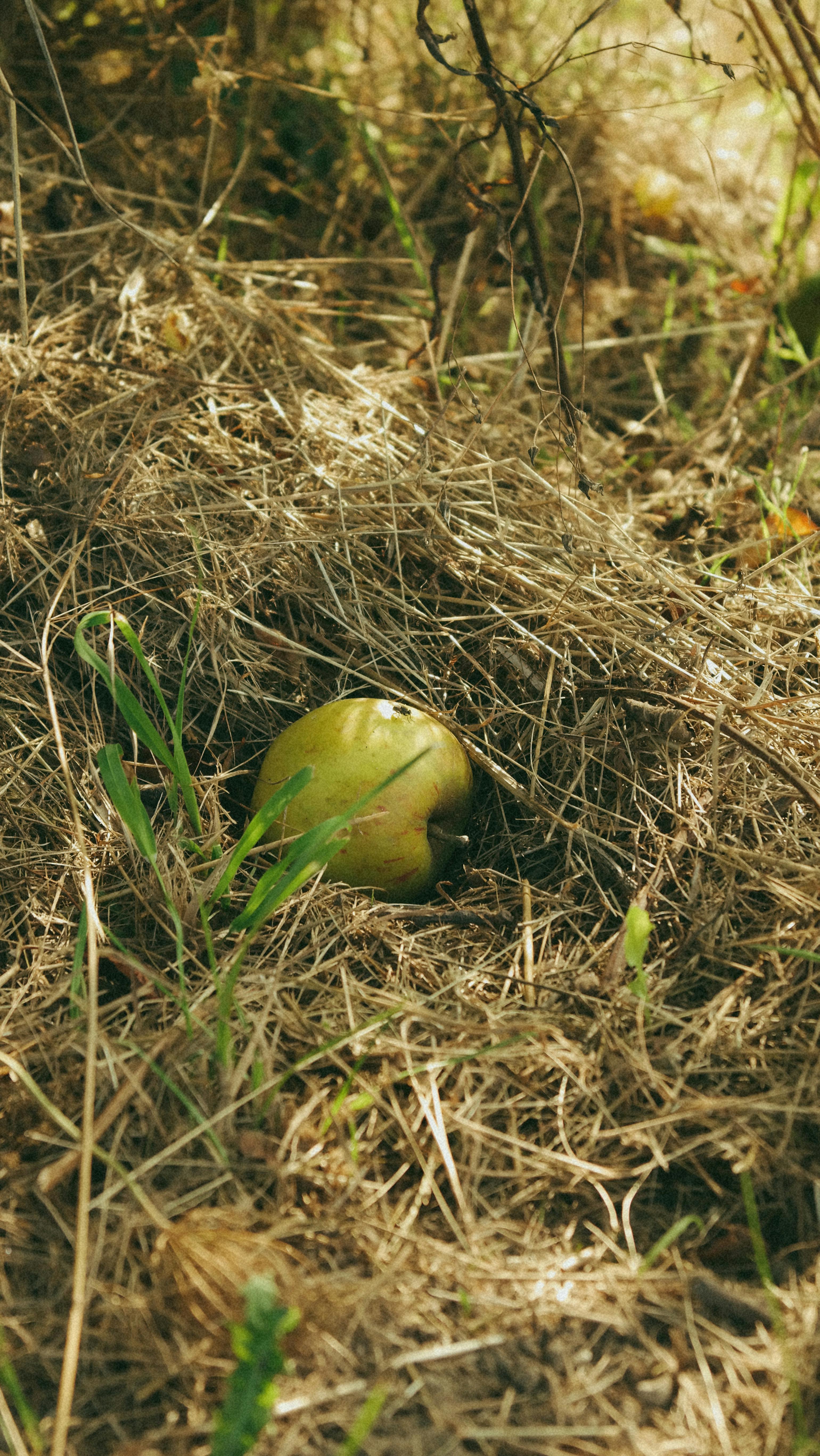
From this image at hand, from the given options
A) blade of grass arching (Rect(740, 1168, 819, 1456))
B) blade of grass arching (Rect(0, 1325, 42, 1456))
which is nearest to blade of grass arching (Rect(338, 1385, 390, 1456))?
blade of grass arching (Rect(0, 1325, 42, 1456))

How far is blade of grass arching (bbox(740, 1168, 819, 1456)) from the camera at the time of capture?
1104 millimetres

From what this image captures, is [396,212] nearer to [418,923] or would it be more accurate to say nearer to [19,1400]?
[418,923]

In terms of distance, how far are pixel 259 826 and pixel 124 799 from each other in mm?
226

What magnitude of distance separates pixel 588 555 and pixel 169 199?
2025mm

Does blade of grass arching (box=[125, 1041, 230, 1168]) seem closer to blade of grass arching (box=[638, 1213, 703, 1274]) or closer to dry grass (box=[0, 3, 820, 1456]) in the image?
dry grass (box=[0, 3, 820, 1456])

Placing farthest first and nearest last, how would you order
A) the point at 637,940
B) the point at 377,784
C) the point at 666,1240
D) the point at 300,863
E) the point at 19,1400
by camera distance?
the point at 377,784 → the point at 637,940 → the point at 300,863 → the point at 666,1240 → the point at 19,1400

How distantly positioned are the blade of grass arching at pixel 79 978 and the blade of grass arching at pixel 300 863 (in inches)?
10.0

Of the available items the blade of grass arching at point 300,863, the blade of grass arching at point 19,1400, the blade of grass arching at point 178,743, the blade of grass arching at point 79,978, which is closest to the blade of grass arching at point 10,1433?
the blade of grass arching at point 19,1400

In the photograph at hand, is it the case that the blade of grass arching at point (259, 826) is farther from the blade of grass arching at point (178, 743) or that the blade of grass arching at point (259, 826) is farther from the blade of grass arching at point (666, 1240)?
Answer: the blade of grass arching at point (666, 1240)

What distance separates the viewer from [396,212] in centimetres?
320

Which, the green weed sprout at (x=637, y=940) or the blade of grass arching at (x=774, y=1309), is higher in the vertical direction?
the green weed sprout at (x=637, y=940)

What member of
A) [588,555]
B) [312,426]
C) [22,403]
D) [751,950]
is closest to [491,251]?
[312,426]

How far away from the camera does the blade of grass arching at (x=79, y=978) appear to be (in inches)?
61.2

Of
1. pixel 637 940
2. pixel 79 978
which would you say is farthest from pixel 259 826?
pixel 637 940
